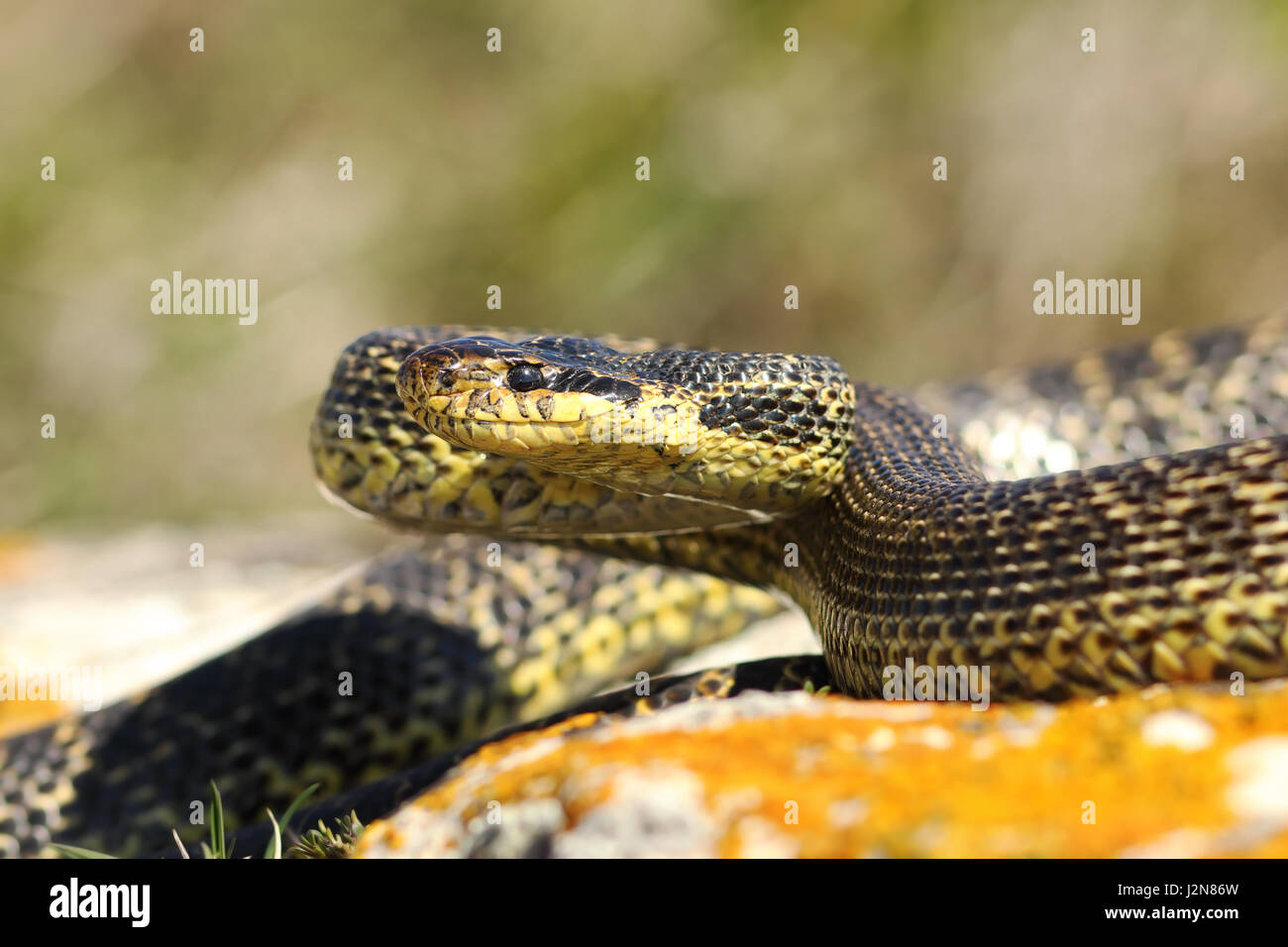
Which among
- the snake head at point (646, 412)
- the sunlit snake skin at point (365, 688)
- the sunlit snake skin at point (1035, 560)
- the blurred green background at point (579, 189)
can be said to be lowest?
the sunlit snake skin at point (365, 688)

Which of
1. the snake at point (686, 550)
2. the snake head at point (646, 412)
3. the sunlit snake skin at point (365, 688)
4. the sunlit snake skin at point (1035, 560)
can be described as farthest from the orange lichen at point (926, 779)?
the sunlit snake skin at point (365, 688)

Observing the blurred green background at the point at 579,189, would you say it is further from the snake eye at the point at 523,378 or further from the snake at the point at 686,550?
the snake eye at the point at 523,378

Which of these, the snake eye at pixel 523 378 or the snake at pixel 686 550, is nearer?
the snake at pixel 686 550

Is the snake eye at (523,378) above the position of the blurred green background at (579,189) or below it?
below

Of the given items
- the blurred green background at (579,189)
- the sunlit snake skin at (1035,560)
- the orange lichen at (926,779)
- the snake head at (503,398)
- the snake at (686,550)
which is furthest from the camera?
the blurred green background at (579,189)

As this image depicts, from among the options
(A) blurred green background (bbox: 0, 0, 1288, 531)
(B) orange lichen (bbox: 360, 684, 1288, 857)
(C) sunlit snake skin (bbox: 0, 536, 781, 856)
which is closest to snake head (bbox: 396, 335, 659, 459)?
(B) orange lichen (bbox: 360, 684, 1288, 857)

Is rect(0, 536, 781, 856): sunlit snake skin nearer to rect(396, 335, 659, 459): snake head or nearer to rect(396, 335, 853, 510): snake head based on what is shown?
rect(396, 335, 853, 510): snake head

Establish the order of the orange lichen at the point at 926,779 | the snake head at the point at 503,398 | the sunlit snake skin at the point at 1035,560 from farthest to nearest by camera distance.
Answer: the snake head at the point at 503,398
the sunlit snake skin at the point at 1035,560
the orange lichen at the point at 926,779

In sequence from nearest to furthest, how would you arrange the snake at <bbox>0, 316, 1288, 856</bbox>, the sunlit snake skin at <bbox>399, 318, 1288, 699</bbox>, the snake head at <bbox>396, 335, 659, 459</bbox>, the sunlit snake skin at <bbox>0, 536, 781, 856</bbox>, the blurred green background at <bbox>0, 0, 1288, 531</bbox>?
the sunlit snake skin at <bbox>399, 318, 1288, 699</bbox>, the snake at <bbox>0, 316, 1288, 856</bbox>, the snake head at <bbox>396, 335, 659, 459</bbox>, the sunlit snake skin at <bbox>0, 536, 781, 856</bbox>, the blurred green background at <bbox>0, 0, 1288, 531</bbox>
